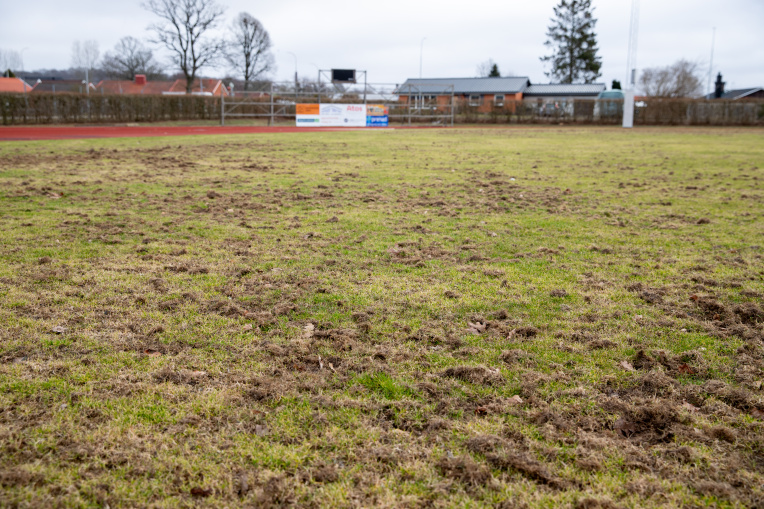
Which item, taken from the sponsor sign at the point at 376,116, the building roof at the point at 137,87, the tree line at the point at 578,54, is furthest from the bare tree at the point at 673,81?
the building roof at the point at 137,87

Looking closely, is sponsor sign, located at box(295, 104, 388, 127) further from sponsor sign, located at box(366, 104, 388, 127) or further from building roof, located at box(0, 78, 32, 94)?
building roof, located at box(0, 78, 32, 94)

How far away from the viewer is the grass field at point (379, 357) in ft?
7.97

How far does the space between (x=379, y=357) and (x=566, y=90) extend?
72.8 m

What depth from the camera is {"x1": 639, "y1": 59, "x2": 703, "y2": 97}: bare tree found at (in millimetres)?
66438

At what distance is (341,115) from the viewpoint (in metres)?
37.6

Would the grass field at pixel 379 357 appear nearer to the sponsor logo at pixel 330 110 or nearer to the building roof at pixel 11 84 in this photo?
the sponsor logo at pixel 330 110

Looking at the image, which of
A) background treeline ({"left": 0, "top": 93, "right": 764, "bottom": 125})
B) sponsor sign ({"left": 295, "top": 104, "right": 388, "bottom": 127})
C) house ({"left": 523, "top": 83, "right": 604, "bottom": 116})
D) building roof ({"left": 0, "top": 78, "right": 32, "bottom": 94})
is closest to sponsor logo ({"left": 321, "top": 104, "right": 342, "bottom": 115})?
sponsor sign ({"left": 295, "top": 104, "right": 388, "bottom": 127})

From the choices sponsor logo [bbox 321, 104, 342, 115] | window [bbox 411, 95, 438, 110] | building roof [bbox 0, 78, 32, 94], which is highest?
building roof [bbox 0, 78, 32, 94]

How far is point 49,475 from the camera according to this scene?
2.38 m

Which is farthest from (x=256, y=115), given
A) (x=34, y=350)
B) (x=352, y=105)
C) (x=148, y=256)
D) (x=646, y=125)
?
(x=34, y=350)

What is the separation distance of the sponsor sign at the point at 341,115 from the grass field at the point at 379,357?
29.6 meters

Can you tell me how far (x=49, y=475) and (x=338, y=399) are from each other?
1381mm

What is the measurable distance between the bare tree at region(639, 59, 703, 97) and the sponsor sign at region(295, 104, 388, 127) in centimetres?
4172

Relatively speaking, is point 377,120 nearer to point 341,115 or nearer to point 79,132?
point 341,115
